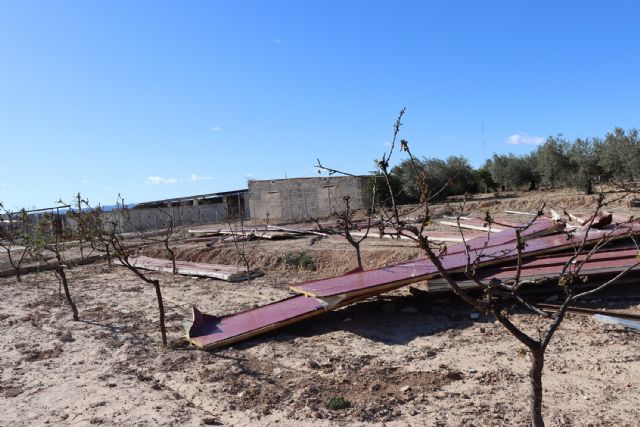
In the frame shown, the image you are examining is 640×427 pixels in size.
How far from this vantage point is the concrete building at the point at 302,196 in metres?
27.4

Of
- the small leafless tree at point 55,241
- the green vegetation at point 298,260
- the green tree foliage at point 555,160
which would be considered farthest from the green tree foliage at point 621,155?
the small leafless tree at point 55,241

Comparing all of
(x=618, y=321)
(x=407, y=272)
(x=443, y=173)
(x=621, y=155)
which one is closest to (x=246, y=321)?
(x=407, y=272)

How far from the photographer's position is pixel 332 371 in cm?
531

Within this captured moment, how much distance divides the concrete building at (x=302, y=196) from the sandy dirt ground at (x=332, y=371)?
19.1m

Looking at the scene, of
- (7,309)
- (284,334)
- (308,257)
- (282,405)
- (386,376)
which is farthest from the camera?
(308,257)

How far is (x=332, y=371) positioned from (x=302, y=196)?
23.5 m

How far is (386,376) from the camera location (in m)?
5.04

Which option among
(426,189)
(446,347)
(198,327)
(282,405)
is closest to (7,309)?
(198,327)

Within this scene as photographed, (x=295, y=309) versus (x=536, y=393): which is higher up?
(x=536, y=393)

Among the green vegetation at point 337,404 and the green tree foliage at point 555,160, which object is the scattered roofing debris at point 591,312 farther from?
the green tree foliage at point 555,160

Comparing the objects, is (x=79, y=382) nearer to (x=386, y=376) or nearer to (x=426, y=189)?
(x=386, y=376)

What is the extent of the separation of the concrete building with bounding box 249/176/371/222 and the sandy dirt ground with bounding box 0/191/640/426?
1907 centimetres

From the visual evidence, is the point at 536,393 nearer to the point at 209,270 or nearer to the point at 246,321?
the point at 246,321

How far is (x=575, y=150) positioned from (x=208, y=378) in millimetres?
23167
